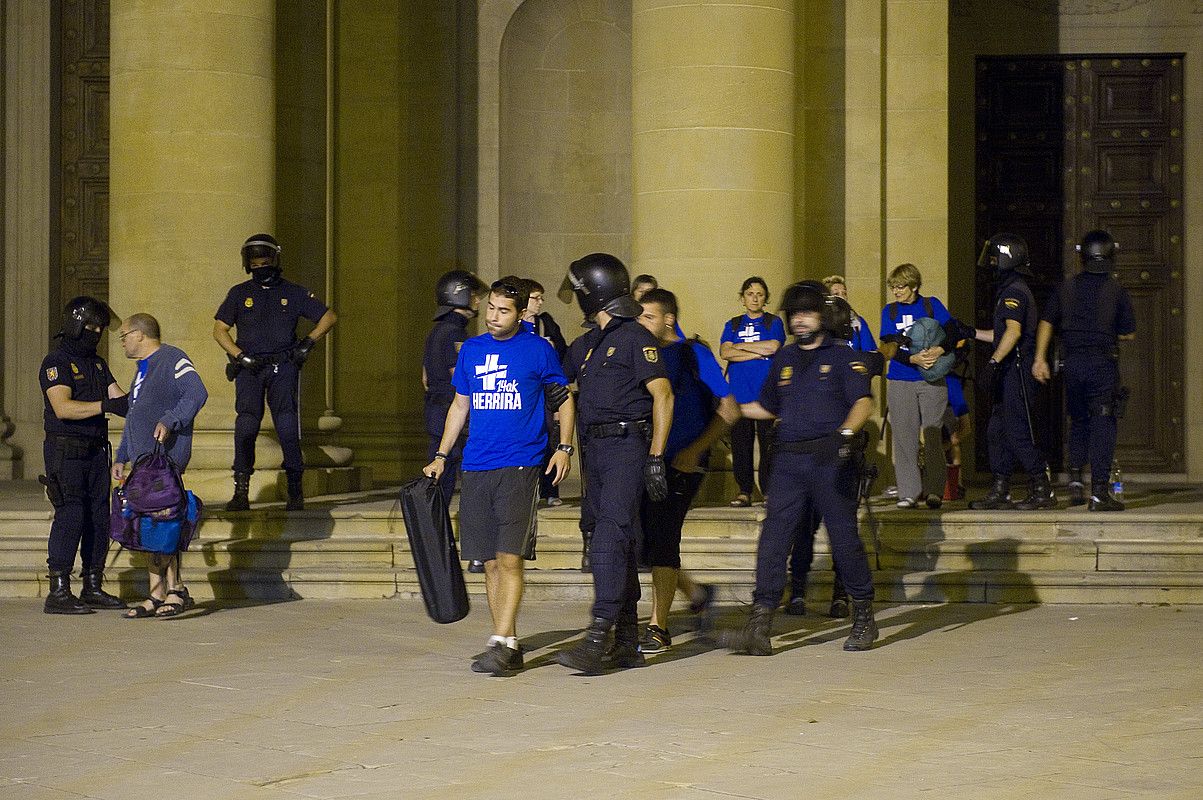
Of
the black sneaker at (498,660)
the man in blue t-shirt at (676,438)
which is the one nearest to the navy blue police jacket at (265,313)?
the man in blue t-shirt at (676,438)

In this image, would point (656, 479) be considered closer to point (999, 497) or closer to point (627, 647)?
point (627, 647)

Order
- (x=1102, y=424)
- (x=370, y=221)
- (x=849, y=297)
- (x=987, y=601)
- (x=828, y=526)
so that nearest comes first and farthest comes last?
(x=828, y=526) → (x=987, y=601) → (x=1102, y=424) → (x=849, y=297) → (x=370, y=221)

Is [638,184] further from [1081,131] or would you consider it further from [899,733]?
[899,733]

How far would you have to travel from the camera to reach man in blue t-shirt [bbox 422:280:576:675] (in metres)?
9.09

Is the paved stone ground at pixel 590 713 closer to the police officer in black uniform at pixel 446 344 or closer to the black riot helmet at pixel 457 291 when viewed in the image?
the police officer in black uniform at pixel 446 344

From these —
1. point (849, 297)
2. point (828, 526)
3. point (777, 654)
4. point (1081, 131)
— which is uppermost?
point (1081, 131)

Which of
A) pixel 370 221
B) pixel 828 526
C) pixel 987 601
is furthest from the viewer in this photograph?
pixel 370 221

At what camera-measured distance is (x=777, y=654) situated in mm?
9656

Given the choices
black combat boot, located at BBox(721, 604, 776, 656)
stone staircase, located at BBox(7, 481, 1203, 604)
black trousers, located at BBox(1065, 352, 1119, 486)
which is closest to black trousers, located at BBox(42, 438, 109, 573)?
stone staircase, located at BBox(7, 481, 1203, 604)

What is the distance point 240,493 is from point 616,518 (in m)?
4.79

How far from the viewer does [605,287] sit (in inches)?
371

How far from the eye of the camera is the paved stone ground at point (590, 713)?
6.37m

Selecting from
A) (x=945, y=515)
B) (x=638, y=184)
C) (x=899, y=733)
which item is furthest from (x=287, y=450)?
(x=899, y=733)

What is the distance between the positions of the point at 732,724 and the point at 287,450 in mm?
6369
